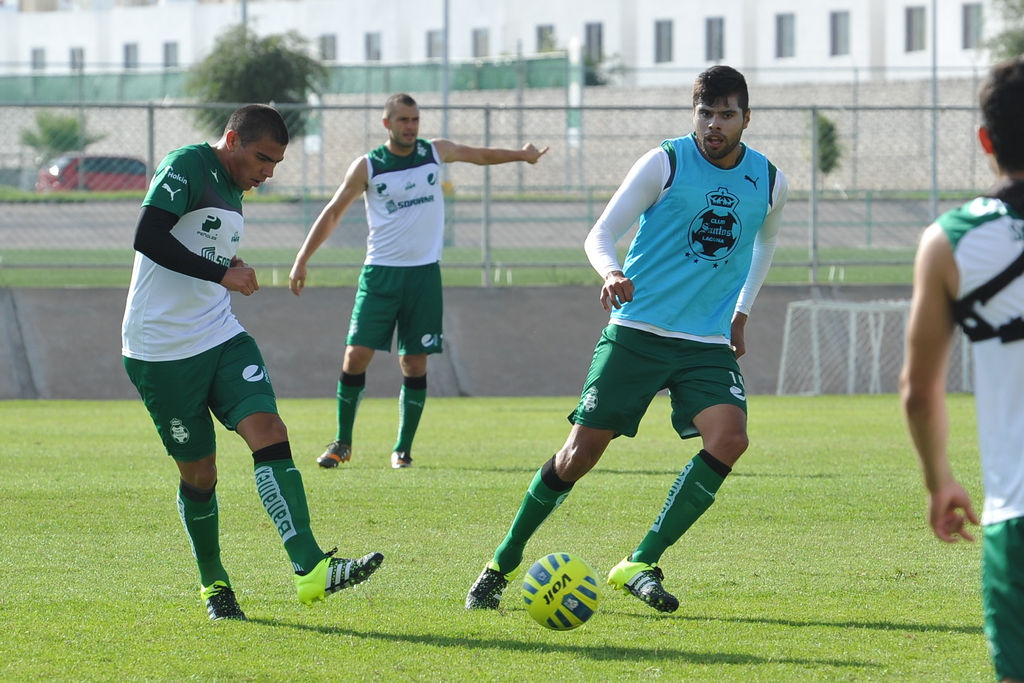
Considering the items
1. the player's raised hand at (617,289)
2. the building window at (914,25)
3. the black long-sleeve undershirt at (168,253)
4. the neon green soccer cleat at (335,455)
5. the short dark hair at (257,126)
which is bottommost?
the neon green soccer cleat at (335,455)

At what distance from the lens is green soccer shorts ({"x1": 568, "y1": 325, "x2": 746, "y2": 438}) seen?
18.4ft

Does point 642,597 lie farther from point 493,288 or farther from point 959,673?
point 493,288

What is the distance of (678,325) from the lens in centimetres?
570

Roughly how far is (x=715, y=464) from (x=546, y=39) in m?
56.9

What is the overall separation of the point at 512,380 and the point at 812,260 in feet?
13.4

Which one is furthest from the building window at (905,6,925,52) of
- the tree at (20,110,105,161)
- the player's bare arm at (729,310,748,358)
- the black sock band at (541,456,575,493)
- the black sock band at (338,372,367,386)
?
the black sock band at (541,456,575,493)

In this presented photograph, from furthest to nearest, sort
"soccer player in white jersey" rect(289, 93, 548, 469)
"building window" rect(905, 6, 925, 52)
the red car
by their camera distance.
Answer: "building window" rect(905, 6, 925, 52), the red car, "soccer player in white jersey" rect(289, 93, 548, 469)

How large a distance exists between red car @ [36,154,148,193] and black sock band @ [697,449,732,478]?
1407 cm

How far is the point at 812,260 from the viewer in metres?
17.0

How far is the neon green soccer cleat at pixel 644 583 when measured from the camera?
5352 millimetres

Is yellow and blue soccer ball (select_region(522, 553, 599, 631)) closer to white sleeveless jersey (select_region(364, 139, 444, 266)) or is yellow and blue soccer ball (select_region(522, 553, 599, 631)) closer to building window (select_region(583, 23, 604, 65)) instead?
white sleeveless jersey (select_region(364, 139, 444, 266))

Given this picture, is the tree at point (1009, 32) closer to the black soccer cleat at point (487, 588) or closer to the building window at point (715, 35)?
the building window at point (715, 35)

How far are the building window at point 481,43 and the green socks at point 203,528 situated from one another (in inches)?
2311

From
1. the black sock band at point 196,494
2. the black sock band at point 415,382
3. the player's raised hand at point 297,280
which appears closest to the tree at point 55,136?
the black sock band at point 415,382
